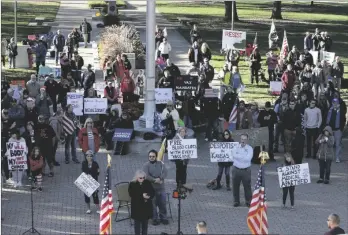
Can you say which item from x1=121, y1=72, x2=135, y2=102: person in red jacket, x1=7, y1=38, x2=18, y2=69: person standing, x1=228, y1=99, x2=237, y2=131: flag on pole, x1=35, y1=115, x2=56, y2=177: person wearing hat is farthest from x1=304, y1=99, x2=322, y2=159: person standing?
x1=7, y1=38, x2=18, y2=69: person standing

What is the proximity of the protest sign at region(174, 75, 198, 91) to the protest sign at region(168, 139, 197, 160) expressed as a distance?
8478 mm

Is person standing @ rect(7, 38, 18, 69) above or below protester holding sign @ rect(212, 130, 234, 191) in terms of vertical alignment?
above

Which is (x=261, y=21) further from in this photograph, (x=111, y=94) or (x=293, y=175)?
(x=293, y=175)

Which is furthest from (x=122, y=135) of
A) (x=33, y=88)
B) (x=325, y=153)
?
(x=325, y=153)

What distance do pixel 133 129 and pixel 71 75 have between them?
695 cm

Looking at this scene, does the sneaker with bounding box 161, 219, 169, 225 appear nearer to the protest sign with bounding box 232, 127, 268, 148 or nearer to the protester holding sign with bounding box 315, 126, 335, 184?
the protester holding sign with bounding box 315, 126, 335, 184

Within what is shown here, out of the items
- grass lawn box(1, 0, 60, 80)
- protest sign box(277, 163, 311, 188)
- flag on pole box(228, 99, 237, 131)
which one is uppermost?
grass lawn box(1, 0, 60, 80)

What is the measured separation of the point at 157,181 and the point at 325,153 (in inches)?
216

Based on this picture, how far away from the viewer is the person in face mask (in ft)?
64.6

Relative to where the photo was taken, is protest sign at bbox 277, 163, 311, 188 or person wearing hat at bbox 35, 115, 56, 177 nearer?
protest sign at bbox 277, 163, 311, 188

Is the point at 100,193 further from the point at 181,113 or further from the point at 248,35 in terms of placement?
the point at 248,35

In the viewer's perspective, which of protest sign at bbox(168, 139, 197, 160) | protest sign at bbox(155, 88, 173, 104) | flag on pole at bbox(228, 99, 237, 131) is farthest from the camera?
protest sign at bbox(155, 88, 173, 104)

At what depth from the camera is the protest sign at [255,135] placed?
84.1 ft

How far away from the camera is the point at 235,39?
36250mm
